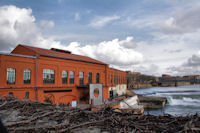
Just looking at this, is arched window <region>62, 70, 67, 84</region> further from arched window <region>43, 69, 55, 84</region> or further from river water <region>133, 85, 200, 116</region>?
river water <region>133, 85, 200, 116</region>

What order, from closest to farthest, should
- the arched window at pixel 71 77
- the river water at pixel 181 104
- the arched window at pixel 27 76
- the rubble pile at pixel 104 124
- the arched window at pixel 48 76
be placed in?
1. the rubble pile at pixel 104 124
2. the arched window at pixel 27 76
3. the arched window at pixel 48 76
4. the arched window at pixel 71 77
5. the river water at pixel 181 104

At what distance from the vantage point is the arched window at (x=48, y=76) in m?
26.5

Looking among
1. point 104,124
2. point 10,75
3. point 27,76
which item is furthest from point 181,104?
point 104,124

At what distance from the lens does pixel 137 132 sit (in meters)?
4.15

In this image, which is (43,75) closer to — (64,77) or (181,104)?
(64,77)

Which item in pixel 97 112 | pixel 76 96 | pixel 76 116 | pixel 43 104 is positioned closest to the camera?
pixel 76 116

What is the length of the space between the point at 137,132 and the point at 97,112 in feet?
7.95

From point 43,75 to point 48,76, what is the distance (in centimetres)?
95

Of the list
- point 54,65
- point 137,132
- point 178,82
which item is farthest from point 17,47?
point 178,82

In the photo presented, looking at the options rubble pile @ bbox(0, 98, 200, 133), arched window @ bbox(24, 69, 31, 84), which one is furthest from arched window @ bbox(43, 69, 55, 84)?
rubble pile @ bbox(0, 98, 200, 133)

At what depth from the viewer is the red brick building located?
73.7 feet

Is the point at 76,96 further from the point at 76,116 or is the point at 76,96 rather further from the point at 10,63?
the point at 76,116

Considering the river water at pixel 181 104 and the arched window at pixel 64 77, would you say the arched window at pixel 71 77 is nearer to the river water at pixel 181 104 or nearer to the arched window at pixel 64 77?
the arched window at pixel 64 77

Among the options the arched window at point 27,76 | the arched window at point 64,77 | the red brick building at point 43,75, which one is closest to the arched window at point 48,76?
the red brick building at point 43,75
